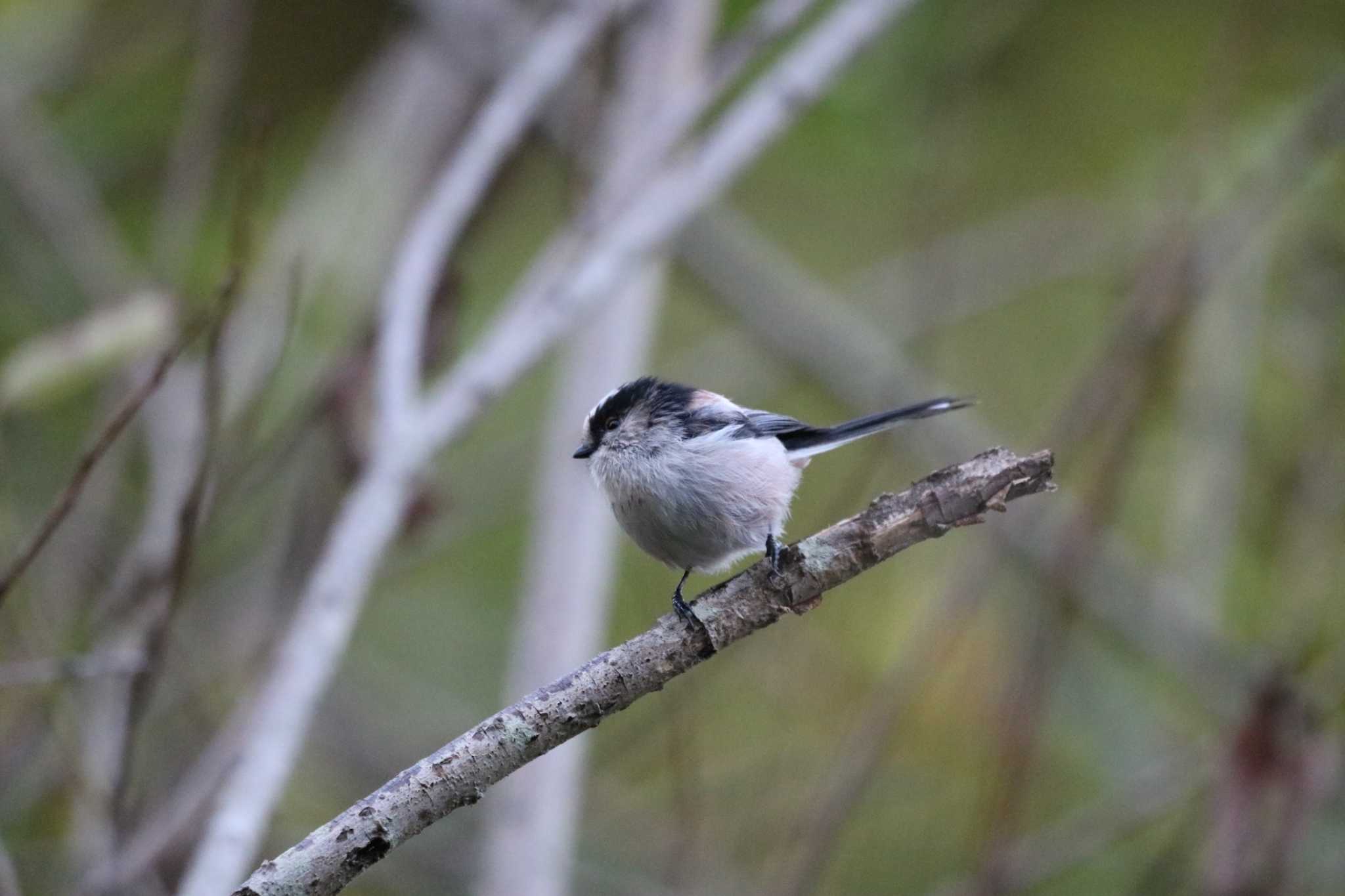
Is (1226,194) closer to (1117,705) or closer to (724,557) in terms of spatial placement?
(1117,705)

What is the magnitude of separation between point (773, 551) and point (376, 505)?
0.82 meters

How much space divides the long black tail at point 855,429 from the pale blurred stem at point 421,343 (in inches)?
24.7

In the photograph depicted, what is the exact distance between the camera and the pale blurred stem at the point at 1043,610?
2.55 metres

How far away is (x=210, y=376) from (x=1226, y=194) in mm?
3677

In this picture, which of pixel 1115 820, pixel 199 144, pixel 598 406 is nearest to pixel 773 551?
pixel 598 406

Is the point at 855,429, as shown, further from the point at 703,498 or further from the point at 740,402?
the point at 740,402

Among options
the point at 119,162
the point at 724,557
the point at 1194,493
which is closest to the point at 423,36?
the point at 119,162

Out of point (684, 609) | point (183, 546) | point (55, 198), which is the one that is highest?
point (55, 198)

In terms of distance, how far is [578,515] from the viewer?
3.38m

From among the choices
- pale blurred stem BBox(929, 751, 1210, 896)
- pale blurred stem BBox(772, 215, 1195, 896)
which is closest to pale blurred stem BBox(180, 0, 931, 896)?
pale blurred stem BBox(772, 215, 1195, 896)

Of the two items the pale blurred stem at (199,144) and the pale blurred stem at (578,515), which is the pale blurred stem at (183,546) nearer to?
the pale blurred stem at (578,515)

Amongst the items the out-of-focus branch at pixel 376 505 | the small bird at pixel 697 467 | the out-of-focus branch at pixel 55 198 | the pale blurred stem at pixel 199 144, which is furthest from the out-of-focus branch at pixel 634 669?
the out-of-focus branch at pixel 55 198

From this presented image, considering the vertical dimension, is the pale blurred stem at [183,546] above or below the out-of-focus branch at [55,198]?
below

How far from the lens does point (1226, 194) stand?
4.27 m
